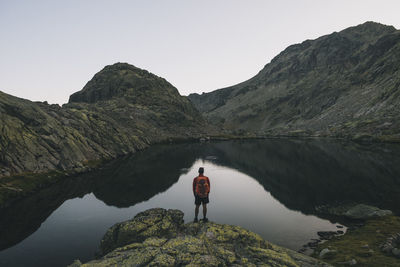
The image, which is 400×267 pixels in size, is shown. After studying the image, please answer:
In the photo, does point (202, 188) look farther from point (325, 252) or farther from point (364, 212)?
point (364, 212)

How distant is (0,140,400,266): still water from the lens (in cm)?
2642

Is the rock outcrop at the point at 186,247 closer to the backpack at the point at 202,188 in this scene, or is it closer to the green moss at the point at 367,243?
the backpack at the point at 202,188

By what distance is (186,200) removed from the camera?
42625mm

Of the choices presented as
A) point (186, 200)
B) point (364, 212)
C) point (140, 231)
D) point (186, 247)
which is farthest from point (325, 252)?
point (186, 200)

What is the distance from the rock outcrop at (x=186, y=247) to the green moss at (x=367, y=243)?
204 inches

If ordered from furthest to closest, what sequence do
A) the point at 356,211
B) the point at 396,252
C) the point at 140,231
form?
1. the point at 356,211
2. the point at 140,231
3. the point at 396,252

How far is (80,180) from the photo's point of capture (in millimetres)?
57406

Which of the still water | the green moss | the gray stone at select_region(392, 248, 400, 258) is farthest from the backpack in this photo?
the gray stone at select_region(392, 248, 400, 258)

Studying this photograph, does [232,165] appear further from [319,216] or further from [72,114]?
[72,114]

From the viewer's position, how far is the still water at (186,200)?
86.7 ft

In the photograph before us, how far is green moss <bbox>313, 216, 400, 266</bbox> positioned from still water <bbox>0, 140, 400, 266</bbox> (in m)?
3.17

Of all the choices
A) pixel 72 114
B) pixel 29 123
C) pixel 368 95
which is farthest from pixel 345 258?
pixel 368 95

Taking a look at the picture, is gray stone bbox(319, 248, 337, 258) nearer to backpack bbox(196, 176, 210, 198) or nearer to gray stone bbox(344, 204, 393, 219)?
backpack bbox(196, 176, 210, 198)

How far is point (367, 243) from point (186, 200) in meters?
27.3
